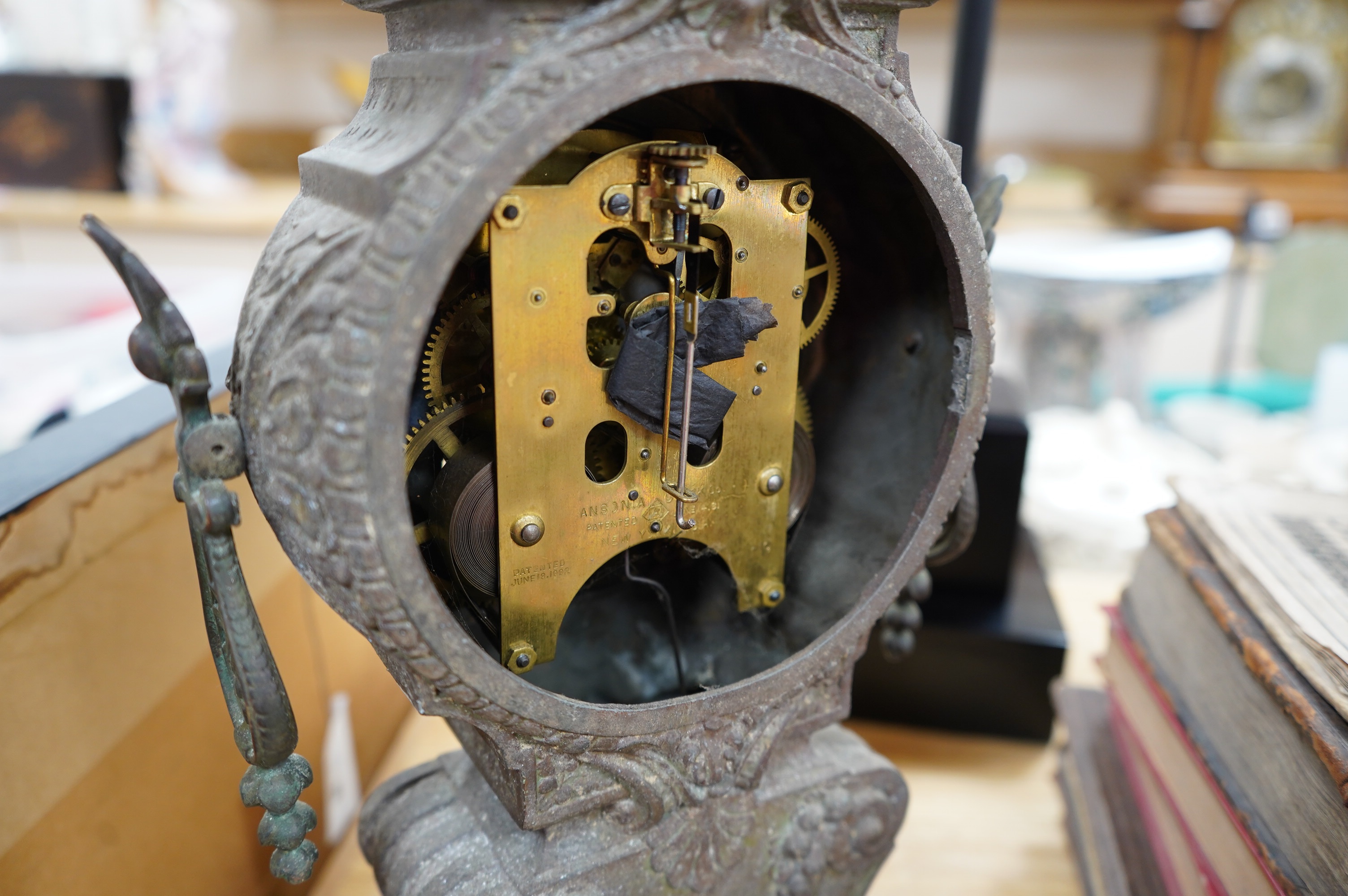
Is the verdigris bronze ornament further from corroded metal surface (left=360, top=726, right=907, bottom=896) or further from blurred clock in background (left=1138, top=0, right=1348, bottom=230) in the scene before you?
blurred clock in background (left=1138, top=0, right=1348, bottom=230)

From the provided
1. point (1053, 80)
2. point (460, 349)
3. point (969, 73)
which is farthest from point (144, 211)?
point (1053, 80)

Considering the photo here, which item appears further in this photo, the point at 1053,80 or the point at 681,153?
the point at 1053,80

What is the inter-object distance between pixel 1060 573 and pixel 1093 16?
2004 millimetres

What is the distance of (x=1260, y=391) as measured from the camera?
2.36m

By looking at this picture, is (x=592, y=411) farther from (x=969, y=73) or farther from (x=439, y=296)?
(x=969, y=73)

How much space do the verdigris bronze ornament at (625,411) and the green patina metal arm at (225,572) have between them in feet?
0.09

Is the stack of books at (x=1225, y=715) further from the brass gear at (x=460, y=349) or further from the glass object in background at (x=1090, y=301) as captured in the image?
the glass object in background at (x=1090, y=301)

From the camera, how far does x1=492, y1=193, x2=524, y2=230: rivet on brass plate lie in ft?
1.91

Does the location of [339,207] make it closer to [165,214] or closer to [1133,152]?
[165,214]

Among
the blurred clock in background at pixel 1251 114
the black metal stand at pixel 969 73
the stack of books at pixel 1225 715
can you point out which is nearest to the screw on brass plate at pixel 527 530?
the stack of books at pixel 1225 715

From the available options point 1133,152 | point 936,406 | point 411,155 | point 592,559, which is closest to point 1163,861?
point 936,406

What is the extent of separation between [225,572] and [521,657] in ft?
0.67

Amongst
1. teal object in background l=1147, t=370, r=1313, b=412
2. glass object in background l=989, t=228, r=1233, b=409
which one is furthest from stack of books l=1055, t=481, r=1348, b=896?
teal object in background l=1147, t=370, r=1313, b=412

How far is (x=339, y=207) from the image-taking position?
59 cm
